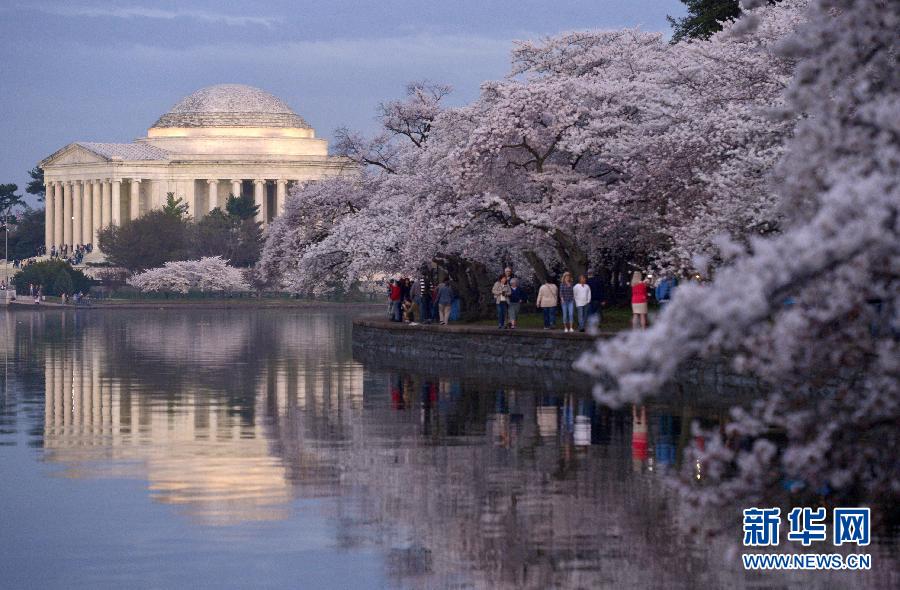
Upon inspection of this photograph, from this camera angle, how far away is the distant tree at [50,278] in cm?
13562

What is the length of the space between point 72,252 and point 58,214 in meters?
17.1

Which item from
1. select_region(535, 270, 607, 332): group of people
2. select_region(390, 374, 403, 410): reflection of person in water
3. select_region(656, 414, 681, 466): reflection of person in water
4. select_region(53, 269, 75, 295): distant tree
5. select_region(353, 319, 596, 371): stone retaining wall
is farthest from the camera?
select_region(53, 269, 75, 295): distant tree

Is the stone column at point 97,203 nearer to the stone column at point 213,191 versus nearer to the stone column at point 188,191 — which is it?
the stone column at point 188,191

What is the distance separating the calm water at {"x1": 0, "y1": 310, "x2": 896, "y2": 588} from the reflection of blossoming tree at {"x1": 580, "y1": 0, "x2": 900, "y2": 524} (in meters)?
4.43

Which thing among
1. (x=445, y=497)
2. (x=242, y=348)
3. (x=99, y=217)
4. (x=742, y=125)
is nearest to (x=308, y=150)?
(x=99, y=217)

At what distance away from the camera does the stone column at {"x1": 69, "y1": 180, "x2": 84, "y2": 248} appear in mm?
187875

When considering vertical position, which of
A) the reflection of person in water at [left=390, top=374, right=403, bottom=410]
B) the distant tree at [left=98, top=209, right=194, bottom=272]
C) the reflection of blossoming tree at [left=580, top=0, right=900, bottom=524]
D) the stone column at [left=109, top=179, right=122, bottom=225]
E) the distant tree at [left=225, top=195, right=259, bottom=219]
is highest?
the stone column at [left=109, top=179, right=122, bottom=225]

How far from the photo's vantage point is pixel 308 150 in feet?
635

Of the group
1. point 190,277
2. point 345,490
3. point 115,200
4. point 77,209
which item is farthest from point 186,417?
point 77,209

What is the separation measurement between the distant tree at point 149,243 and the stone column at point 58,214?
43.2 meters

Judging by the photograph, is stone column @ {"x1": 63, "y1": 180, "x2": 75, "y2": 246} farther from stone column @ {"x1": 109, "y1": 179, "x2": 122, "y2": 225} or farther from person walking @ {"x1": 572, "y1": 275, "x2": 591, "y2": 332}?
person walking @ {"x1": 572, "y1": 275, "x2": 591, "y2": 332}

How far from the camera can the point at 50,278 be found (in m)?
138

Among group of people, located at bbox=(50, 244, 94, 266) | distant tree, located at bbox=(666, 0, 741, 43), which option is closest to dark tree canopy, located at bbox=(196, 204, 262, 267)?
group of people, located at bbox=(50, 244, 94, 266)

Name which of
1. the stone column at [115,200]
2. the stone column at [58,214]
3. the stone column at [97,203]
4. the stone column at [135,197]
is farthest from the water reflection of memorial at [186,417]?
the stone column at [58,214]
